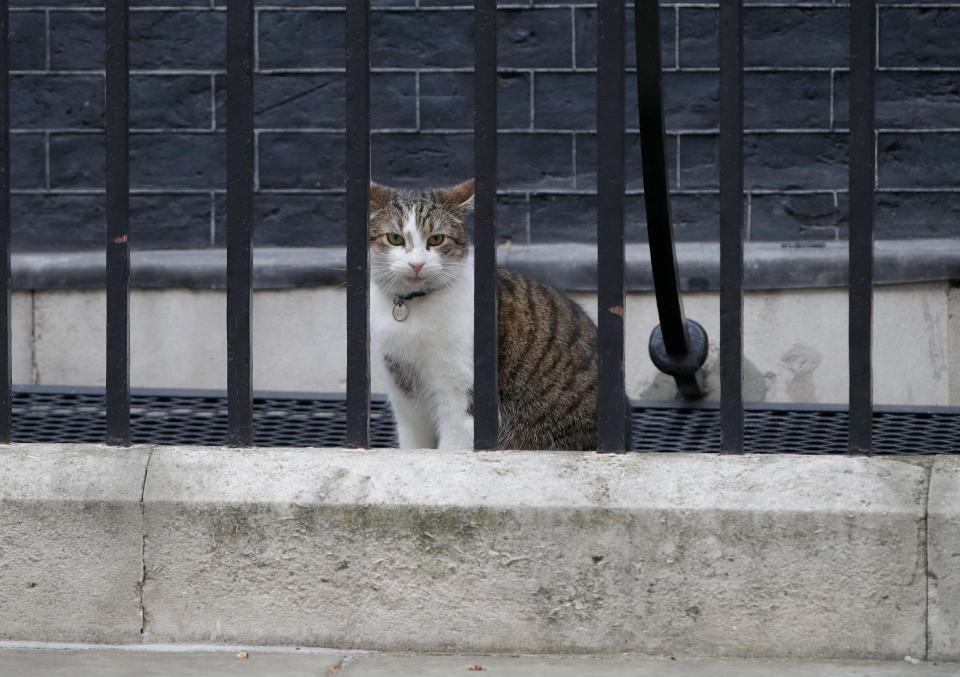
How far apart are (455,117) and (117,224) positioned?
3442mm

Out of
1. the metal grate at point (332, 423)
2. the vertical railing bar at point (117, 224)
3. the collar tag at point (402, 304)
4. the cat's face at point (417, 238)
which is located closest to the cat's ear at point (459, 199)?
the cat's face at point (417, 238)

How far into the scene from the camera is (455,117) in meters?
6.28

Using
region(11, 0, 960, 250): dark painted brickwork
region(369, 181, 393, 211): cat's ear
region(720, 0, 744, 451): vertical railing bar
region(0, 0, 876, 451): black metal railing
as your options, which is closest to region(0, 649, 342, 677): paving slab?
region(0, 0, 876, 451): black metal railing

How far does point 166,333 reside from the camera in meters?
6.28

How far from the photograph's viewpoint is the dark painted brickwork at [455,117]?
6176 mm

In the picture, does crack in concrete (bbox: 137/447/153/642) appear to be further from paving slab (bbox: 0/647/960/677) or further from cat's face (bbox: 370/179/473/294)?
cat's face (bbox: 370/179/473/294)

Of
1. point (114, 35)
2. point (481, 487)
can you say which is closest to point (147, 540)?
point (481, 487)

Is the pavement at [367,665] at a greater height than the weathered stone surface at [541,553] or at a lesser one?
lesser

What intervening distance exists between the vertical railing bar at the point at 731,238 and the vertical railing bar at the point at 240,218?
3.30ft

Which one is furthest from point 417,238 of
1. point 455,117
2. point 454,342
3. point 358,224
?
point 455,117

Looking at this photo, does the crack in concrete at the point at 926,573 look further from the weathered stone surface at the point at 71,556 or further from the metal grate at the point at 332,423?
the weathered stone surface at the point at 71,556

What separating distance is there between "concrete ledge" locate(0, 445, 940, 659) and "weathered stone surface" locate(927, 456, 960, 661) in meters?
0.02

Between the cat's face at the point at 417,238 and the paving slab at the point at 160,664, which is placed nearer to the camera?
the paving slab at the point at 160,664

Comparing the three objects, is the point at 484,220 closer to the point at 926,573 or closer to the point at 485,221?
the point at 485,221
